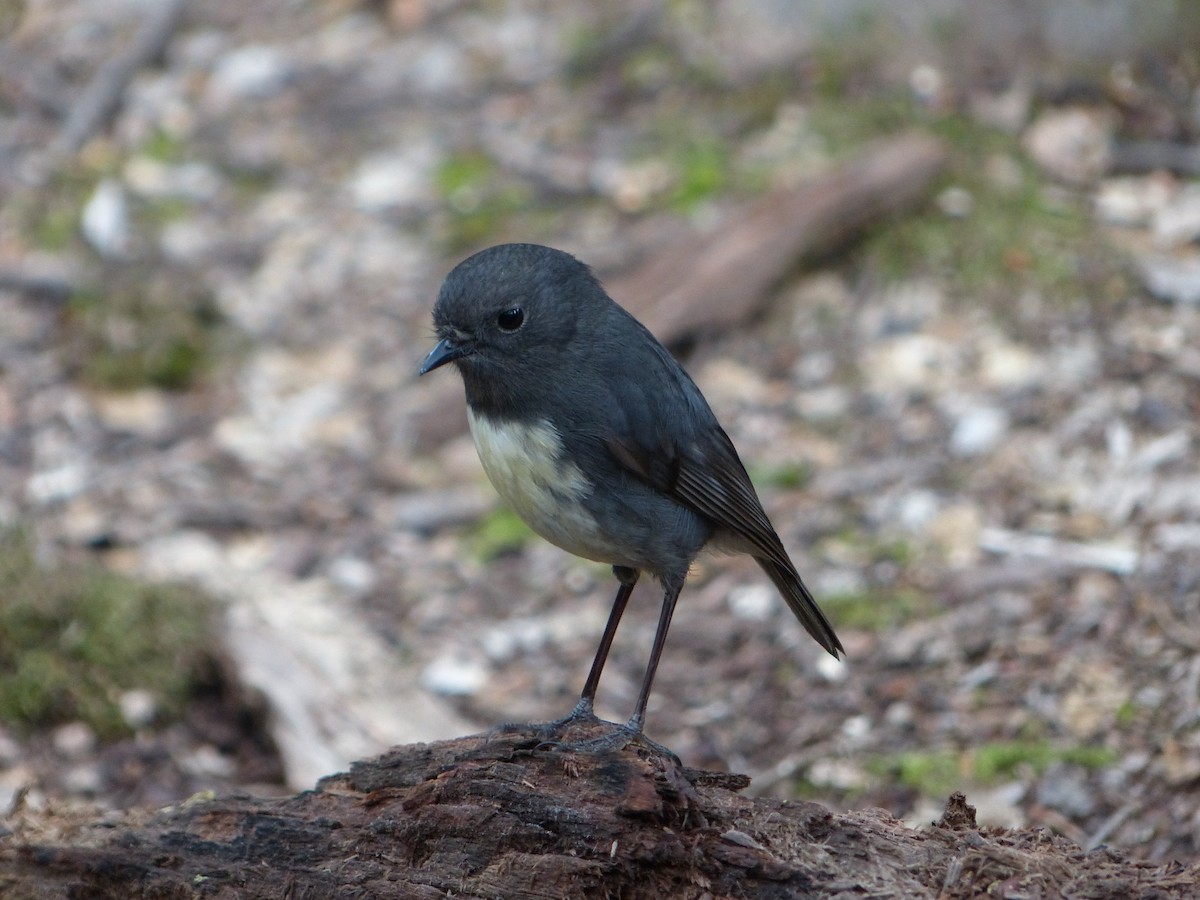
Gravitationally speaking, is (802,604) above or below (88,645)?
above

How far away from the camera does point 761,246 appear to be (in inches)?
296

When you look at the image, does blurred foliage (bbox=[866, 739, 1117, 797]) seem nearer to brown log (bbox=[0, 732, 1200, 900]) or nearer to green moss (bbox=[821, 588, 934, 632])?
green moss (bbox=[821, 588, 934, 632])

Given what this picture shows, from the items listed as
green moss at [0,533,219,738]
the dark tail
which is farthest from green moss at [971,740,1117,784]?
green moss at [0,533,219,738]

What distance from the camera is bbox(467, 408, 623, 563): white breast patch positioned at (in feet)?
12.7

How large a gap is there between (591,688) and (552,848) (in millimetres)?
1001

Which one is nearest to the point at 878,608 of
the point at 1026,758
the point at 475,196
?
the point at 1026,758

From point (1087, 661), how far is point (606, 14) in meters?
6.28

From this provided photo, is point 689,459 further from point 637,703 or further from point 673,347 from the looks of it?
point 673,347

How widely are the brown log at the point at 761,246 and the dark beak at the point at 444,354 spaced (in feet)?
11.1

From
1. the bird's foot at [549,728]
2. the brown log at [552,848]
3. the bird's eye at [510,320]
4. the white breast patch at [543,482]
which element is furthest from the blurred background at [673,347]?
the bird's eye at [510,320]

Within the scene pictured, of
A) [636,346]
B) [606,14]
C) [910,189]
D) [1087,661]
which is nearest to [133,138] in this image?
[606,14]

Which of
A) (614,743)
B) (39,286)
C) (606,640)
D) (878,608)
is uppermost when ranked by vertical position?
(39,286)

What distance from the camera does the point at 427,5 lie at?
10336mm

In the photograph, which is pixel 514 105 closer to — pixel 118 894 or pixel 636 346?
pixel 636 346
